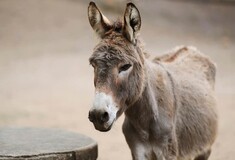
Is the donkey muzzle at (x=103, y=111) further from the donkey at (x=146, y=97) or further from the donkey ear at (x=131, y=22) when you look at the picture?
the donkey ear at (x=131, y=22)

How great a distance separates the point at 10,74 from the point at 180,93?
25.7 ft

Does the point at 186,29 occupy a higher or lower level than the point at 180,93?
higher

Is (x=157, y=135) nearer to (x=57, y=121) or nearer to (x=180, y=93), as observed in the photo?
(x=180, y=93)

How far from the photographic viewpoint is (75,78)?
11805 millimetres

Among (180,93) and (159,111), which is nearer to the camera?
(159,111)

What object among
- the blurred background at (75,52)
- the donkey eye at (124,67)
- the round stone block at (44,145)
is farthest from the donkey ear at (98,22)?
the blurred background at (75,52)

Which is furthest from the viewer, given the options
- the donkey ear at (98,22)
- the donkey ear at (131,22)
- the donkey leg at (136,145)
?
the donkey leg at (136,145)

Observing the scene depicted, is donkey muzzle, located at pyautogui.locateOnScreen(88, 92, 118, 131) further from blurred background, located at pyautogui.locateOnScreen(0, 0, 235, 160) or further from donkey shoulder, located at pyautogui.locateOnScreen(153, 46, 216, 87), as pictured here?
blurred background, located at pyautogui.locateOnScreen(0, 0, 235, 160)

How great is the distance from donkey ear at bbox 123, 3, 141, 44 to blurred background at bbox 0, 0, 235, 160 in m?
3.18

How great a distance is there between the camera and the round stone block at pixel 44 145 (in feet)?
14.2

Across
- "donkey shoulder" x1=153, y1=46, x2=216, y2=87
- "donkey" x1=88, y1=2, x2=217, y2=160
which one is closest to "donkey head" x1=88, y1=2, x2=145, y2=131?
"donkey" x1=88, y1=2, x2=217, y2=160

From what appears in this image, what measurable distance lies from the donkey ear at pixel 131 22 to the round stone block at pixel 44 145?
1.05m

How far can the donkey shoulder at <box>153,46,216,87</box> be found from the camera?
5238mm

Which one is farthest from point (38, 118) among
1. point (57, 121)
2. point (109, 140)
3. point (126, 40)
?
point (126, 40)
